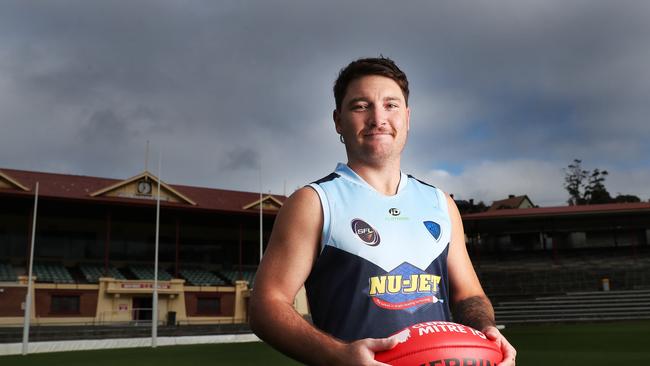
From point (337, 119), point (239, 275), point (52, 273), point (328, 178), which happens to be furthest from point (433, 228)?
point (239, 275)

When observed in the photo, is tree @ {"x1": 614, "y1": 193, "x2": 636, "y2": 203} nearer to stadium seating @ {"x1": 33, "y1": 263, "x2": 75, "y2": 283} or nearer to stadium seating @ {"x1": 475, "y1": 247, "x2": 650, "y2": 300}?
stadium seating @ {"x1": 475, "y1": 247, "x2": 650, "y2": 300}

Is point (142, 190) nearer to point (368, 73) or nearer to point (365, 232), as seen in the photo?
point (368, 73)

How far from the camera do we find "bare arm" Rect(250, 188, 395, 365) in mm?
1647

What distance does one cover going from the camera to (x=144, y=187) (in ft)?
116

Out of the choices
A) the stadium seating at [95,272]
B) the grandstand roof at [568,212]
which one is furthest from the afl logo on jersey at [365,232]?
the grandstand roof at [568,212]

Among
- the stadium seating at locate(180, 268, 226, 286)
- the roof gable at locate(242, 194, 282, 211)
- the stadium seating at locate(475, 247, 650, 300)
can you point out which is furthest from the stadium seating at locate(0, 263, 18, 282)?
the stadium seating at locate(475, 247, 650, 300)

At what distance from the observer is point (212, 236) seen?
38781 mm

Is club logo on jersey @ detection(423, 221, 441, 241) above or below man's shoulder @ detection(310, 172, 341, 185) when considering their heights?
below

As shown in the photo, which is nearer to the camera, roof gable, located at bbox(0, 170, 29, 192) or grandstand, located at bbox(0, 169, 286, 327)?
grandstand, located at bbox(0, 169, 286, 327)

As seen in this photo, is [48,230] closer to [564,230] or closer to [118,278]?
[118,278]

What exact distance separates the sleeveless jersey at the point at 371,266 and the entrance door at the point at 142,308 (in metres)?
32.1

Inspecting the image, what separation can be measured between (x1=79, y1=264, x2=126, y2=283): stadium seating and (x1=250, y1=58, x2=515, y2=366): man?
33048 mm

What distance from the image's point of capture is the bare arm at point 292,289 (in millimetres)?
1647

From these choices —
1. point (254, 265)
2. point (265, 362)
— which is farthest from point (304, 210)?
point (254, 265)
